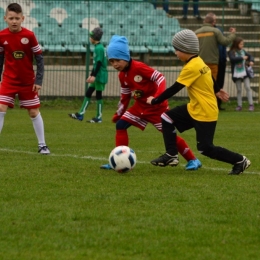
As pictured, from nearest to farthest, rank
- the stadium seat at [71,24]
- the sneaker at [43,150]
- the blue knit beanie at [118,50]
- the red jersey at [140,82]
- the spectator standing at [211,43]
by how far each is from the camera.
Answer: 1. the blue knit beanie at [118,50]
2. the red jersey at [140,82]
3. the sneaker at [43,150]
4. the spectator standing at [211,43]
5. the stadium seat at [71,24]

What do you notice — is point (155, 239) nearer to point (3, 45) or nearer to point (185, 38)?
point (185, 38)

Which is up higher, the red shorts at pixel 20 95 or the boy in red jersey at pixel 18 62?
the boy in red jersey at pixel 18 62

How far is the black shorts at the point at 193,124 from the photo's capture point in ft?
25.8

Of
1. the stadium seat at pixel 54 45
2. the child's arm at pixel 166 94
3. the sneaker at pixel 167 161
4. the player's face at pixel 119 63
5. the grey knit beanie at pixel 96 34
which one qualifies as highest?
the player's face at pixel 119 63

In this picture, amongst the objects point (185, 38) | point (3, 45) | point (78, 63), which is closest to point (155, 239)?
point (185, 38)

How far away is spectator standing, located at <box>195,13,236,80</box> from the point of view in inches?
666

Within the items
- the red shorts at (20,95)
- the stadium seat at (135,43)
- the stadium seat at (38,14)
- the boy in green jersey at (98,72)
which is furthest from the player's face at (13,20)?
the stadium seat at (135,43)

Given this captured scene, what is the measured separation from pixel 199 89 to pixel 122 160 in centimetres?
105

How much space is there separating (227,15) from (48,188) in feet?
48.0

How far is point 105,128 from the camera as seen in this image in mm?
14047

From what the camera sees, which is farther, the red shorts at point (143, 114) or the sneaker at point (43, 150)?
the sneaker at point (43, 150)

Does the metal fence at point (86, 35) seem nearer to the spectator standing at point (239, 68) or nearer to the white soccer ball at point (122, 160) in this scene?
the spectator standing at point (239, 68)

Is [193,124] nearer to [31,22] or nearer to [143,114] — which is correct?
[143,114]

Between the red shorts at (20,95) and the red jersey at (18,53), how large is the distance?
64mm
